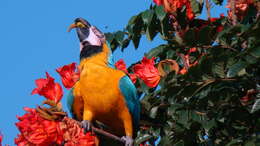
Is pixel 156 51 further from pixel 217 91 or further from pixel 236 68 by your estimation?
pixel 236 68

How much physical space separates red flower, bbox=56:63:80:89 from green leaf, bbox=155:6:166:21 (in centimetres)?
68

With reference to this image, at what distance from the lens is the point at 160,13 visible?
3.68 meters

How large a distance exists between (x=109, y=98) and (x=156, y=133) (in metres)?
0.62

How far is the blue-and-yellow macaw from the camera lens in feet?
13.0

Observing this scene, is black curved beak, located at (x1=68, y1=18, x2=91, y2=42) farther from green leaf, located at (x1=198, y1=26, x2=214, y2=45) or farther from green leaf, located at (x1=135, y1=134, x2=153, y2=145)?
green leaf, located at (x1=198, y1=26, x2=214, y2=45)

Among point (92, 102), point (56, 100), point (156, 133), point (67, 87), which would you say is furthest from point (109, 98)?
point (56, 100)

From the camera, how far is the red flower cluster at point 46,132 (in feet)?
9.95

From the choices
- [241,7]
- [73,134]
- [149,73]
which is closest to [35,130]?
[73,134]

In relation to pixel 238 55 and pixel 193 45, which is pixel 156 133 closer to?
pixel 193 45

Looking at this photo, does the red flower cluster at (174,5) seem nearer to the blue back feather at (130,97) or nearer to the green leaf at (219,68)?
the blue back feather at (130,97)

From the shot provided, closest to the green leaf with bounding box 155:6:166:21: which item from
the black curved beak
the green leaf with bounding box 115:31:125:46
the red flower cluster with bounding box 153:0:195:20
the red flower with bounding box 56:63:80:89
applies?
the red flower cluster with bounding box 153:0:195:20

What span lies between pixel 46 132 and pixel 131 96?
→ 3.60 ft

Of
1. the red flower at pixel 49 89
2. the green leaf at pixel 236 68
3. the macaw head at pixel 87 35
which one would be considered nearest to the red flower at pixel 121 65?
the macaw head at pixel 87 35

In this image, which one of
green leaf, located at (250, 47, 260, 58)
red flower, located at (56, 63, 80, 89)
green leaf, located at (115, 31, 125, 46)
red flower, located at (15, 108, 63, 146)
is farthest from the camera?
green leaf, located at (115, 31, 125, 46)
